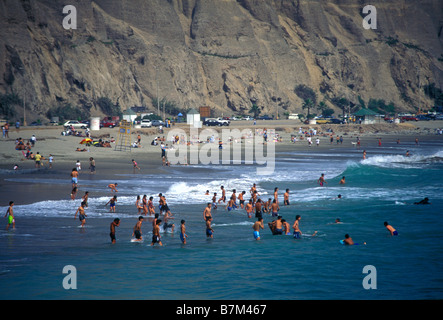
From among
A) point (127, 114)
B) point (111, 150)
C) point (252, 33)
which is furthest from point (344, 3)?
point (111, 150)

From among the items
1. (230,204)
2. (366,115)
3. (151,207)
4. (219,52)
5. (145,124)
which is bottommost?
(230,204)

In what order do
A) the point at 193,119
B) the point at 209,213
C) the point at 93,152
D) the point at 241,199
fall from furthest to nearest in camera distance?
the point at 193,119, the point at 93,152, the point at 241,199, the point at 209,213

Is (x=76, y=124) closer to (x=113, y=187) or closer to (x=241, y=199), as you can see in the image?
(x=113, y=187)

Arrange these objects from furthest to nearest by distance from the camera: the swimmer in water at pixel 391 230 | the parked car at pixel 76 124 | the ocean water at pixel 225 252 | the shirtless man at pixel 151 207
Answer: the parked car at pixel 76 124, the shirtless man at pixel 151 207, the swimmer in water at pixel 391 230, the ocean water at pixel 225 252

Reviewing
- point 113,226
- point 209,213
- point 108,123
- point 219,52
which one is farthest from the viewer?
point 219,52

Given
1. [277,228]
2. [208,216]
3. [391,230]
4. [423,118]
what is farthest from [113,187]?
[423,118]

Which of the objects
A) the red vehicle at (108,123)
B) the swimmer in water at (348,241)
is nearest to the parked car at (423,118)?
the red vehicle at (108,123)

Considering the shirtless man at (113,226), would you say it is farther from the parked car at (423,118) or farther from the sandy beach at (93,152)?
the parked car at (423,118)
